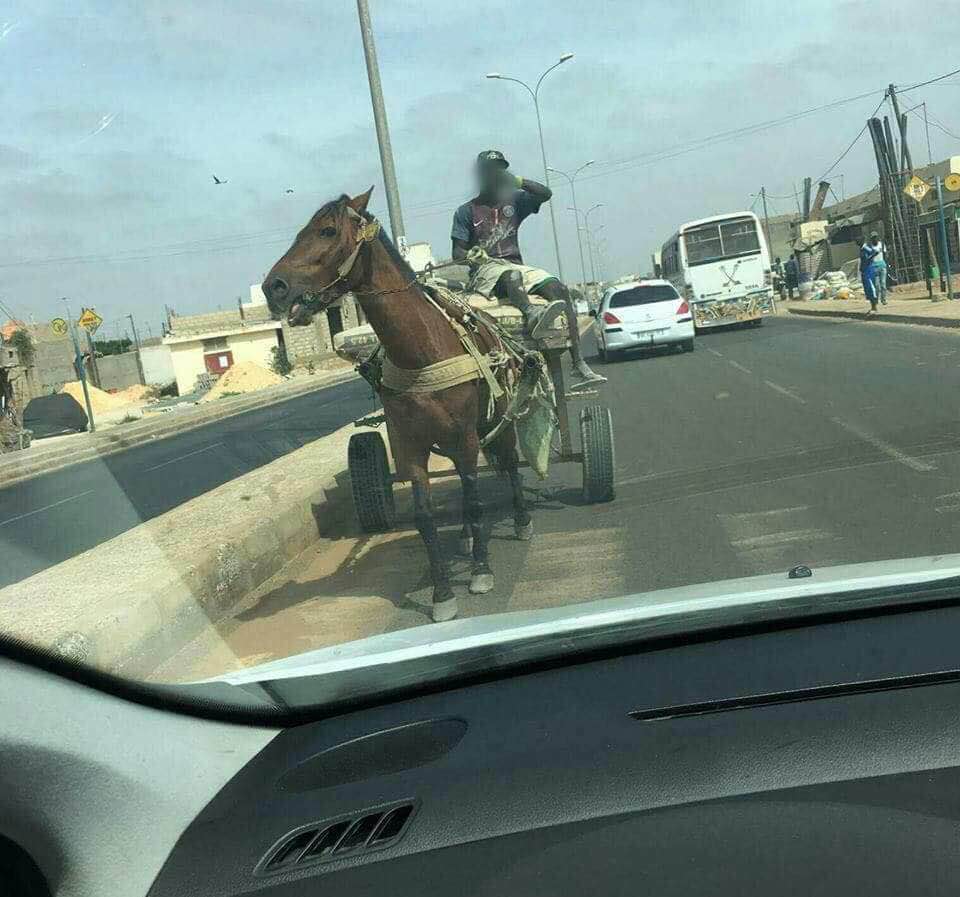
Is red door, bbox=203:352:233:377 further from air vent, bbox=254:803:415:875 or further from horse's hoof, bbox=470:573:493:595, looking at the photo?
air vent, bbox=254:803:415:875

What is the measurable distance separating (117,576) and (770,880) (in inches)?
218

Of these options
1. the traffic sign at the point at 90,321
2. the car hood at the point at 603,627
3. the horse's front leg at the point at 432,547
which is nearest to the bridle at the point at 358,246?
the horse's front leg at the point at 432,547

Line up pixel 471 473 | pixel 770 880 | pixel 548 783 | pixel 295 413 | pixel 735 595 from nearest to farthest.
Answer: pixel 770 880 → pixel 548 783 → pixel 735 595 → pixel 471 473 → pixel 295 413

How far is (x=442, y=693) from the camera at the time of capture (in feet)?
8.44

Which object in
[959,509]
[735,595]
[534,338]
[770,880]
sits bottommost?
[959,509]

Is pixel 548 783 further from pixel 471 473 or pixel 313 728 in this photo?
pixel 471 473

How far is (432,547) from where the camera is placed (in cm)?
624

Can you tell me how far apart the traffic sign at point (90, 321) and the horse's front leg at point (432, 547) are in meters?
16.1

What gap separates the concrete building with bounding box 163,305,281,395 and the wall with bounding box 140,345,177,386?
1342 millimetres

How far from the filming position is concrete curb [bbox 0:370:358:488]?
23.3 m

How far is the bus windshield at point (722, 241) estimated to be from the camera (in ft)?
107

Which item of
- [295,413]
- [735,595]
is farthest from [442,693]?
[295,413]

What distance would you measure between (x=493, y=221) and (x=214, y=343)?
2311 centimetres

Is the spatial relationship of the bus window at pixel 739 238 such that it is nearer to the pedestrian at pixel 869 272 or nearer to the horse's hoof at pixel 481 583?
the pedestrian at pixel 869 272
